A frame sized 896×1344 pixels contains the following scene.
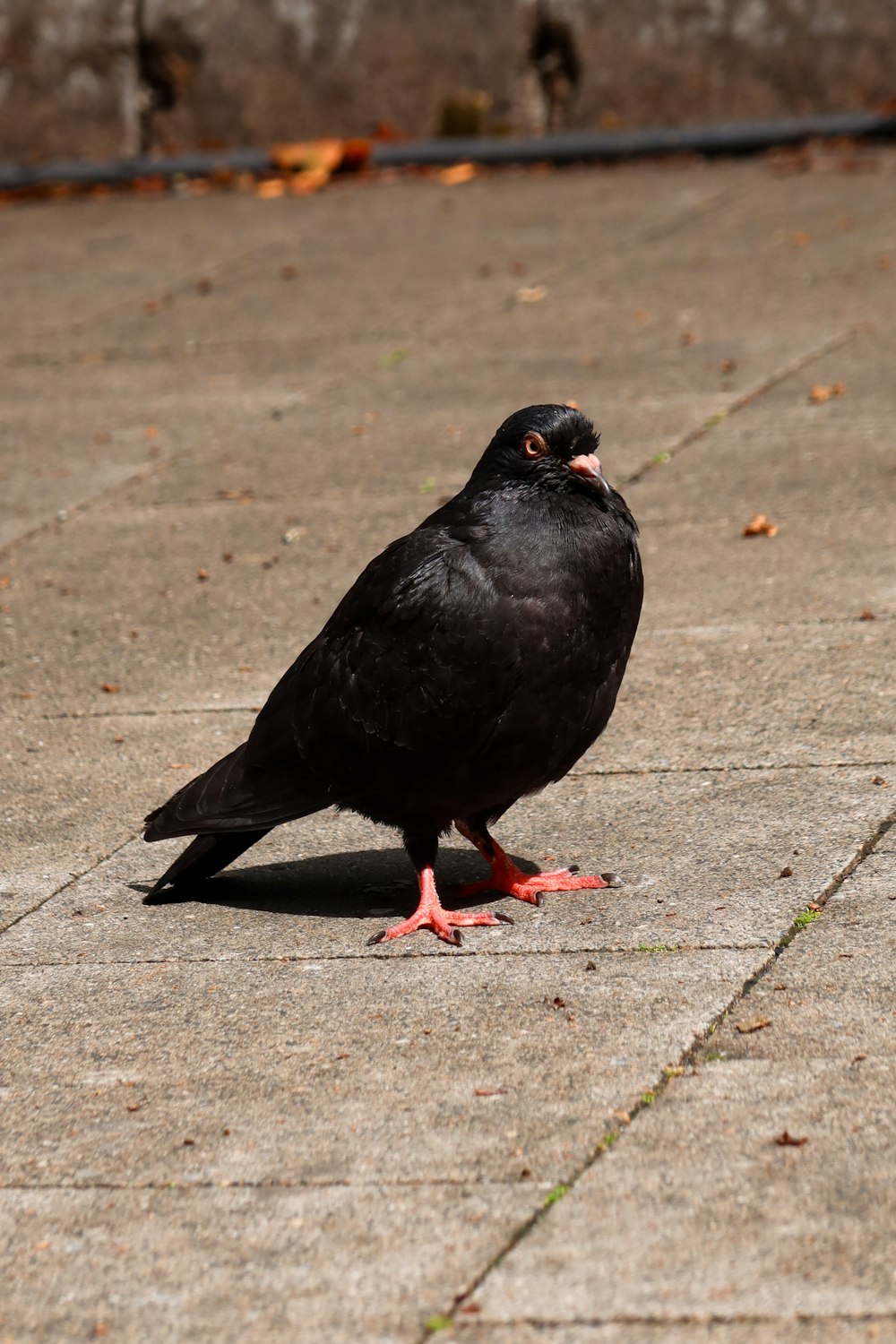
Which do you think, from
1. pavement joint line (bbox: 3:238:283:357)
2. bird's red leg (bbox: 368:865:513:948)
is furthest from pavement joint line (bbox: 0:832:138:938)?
pavement joint line (bbox: 3:238:283:357)

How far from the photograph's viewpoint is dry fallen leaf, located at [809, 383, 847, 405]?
9672 millimetres

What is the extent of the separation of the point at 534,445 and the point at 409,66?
11.8m

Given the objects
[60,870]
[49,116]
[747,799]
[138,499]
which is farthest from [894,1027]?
[49,116]

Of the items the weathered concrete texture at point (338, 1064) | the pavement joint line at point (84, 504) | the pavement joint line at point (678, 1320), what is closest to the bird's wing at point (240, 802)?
the weathered concrete texture at point (338, 1064)

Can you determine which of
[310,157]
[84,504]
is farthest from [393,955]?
[310,157]

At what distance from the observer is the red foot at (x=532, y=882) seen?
16.7 ft

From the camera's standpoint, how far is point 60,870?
219 inches

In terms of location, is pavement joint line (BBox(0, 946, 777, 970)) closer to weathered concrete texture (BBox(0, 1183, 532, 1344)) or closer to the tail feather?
the tail feather

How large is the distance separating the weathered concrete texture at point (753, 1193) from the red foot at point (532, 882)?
2.86ft

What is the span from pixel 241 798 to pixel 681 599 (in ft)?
8.45

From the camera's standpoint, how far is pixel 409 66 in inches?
626

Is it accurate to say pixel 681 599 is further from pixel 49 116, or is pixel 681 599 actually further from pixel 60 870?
pixel 49 116

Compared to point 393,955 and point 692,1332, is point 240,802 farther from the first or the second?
point 692,1332

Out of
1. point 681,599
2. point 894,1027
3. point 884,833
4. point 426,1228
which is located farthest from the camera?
point 681,599
